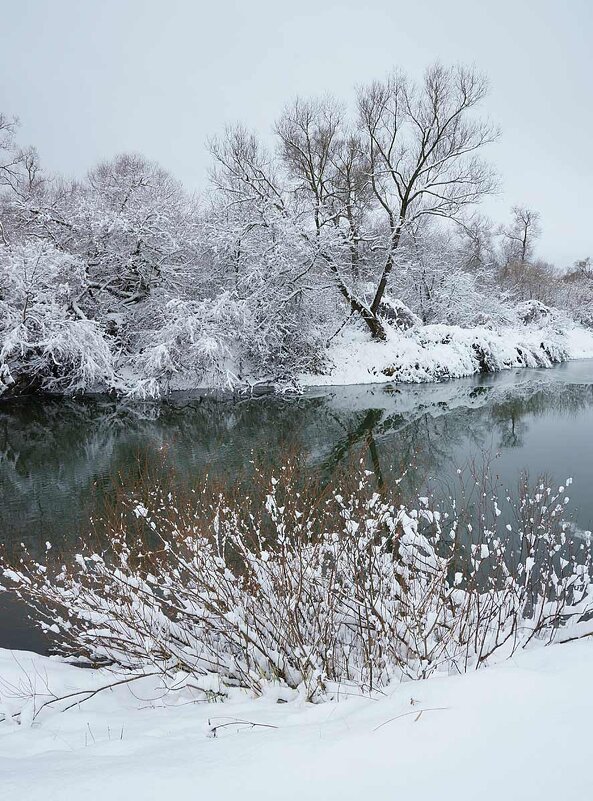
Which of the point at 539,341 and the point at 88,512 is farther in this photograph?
Result: the point at 539,341

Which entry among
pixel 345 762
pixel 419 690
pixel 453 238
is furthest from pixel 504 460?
pixel 453 238

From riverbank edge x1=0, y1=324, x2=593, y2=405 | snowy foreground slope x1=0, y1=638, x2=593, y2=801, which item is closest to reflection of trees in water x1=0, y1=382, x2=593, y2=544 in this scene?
riverbank edge x1=0, y1=324, x2=593, y2=405

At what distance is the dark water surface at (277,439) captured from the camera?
23.5ft

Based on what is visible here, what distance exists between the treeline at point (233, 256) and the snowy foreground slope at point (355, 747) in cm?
1331

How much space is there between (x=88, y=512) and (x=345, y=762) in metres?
5.92

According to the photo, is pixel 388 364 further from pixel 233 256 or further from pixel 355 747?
pixel 355 747

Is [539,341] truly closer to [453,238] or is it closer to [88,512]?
[453,238]

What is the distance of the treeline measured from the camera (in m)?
16.0

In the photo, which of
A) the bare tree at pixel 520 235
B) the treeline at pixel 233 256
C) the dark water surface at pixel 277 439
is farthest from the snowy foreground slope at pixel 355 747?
the bare tree at pixel 520 235

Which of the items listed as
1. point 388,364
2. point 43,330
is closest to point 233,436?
point 43,330

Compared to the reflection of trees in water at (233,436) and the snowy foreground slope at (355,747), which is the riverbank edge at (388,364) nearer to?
the reflection of trees in water at (233,436)

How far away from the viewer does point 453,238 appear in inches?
1289

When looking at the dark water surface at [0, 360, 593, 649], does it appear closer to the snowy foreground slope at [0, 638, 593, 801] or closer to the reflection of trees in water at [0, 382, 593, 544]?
the reflection of trees in water at [0, 382, 593, 544]

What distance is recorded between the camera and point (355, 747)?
2062 millimetres
